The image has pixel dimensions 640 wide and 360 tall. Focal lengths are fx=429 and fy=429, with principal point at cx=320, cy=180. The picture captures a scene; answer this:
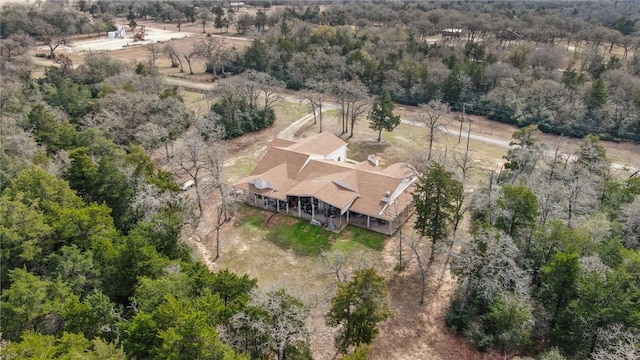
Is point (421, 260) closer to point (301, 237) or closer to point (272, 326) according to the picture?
point (301, 237)

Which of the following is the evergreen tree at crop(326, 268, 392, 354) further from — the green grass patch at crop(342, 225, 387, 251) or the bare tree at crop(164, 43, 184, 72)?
the bare tree at crop(164, 43, 184, 72)

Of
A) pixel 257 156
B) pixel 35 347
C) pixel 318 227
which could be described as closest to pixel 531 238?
pixel 318 227

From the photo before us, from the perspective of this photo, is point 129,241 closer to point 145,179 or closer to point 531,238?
point 145,179

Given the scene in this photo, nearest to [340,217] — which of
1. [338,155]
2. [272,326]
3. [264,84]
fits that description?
[338,155]

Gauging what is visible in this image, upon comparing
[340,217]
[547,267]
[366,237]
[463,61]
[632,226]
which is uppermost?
[463,61]

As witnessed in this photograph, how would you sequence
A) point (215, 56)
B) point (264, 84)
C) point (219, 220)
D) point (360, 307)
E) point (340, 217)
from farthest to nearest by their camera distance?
point (215, 56) → point (264, 84) → point (340, 217) → point (219, 220) → point (360, 307)
